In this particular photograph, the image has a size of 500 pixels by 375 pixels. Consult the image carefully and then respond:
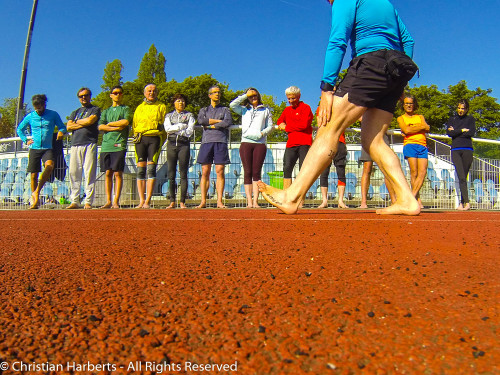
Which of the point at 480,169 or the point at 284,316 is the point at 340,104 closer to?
the point at 284,316

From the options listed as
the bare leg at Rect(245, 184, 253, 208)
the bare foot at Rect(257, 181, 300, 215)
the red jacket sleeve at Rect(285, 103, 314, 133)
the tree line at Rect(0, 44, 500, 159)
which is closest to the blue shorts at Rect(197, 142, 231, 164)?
the bare leg at Rect(245, 184, 253, 208)

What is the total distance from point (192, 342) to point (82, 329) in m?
0.28

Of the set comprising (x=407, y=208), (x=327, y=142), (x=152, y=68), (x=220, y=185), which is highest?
(x=152, y=68)

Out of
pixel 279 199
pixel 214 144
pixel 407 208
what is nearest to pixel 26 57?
pixel 214 144

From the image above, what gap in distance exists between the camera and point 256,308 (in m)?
1.18

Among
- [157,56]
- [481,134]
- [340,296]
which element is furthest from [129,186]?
[157,56]

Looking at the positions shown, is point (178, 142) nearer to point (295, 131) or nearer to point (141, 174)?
point (141, 174)

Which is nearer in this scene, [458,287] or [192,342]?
[192,342]

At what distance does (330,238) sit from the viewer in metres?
2.53

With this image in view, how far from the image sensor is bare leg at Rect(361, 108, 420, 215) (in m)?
3.89

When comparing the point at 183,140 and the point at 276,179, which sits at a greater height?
the point at 183,140

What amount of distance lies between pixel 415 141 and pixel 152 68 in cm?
3759

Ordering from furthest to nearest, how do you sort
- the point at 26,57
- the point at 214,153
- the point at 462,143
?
the point at 26,57 < the point at 462,143 < the point at 214,153

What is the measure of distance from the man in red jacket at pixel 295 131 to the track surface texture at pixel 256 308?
4738 mm
